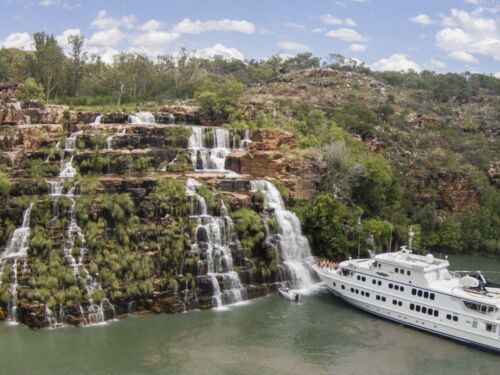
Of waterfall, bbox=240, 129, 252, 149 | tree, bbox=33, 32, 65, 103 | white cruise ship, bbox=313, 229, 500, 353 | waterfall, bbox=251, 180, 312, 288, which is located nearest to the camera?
white cruise ship, bbox=313, 229, 500, 353

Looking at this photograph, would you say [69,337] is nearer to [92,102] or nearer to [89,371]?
[89,371]

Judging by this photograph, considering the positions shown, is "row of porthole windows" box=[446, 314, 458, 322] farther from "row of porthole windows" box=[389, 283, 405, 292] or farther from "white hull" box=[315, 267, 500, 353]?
"row of porthole windows" box=[389, 283, 405, 292]

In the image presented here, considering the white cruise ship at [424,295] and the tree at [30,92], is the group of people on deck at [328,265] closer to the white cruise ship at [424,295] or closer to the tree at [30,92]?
the white cruise ship at [424,295]

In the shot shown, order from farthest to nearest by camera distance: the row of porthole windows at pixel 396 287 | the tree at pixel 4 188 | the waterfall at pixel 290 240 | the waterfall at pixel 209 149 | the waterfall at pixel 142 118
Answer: the waterfall at pixel 142 118 → the waterfall at pixel 209 149 → the waterfall at pixel 290 240 → the tree at pixel 4 188 → the row of porthole windows at pixel 396 287

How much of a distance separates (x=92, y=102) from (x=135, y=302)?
93.5ft

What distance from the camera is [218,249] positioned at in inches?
1324

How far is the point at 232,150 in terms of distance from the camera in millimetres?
43750

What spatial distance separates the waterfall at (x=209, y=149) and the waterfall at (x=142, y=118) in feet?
14.9

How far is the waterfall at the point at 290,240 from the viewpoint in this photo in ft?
118

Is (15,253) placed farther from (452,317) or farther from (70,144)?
(452,317)

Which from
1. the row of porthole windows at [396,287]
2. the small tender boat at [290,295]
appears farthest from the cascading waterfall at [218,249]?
the row of porthole windows at [396,287]

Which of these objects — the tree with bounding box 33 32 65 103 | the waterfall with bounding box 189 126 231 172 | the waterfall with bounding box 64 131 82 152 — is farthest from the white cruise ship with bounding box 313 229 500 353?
the tree with bounding box 33 32 65 103

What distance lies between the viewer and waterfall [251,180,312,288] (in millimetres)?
35969

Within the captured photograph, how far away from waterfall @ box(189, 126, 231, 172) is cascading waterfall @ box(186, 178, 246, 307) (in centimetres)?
633
